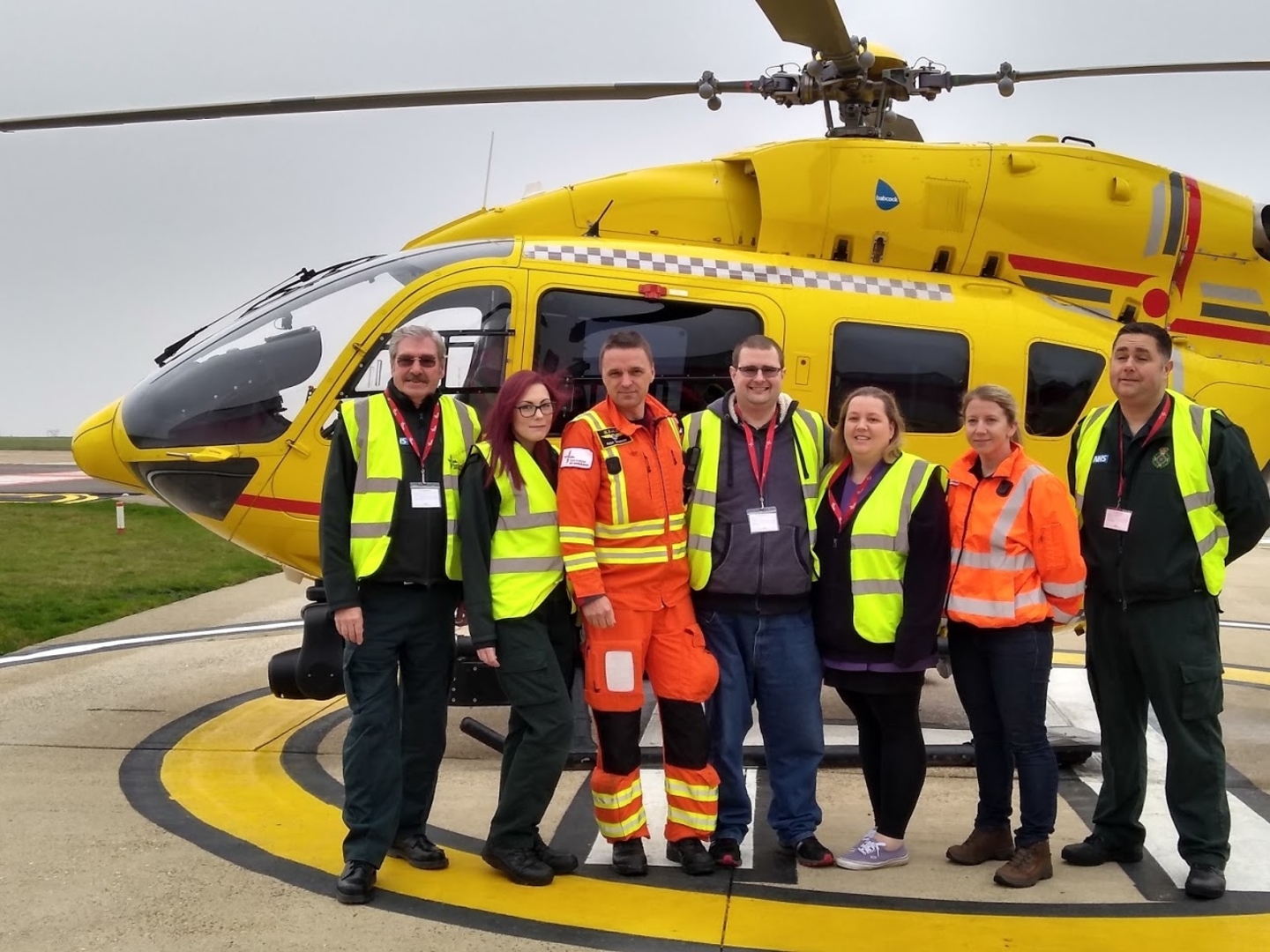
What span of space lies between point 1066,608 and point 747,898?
1.50 meters

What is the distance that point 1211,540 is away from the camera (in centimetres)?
417

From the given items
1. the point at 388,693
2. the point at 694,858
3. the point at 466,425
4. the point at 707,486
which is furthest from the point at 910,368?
the point at 388,693

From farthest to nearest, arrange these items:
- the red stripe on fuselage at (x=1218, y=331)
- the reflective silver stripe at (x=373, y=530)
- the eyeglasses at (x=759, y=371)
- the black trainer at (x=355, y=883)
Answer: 1. the red stripe on fuselage at (x=1218, y=331)
2. the eyeglasses at (x=759, y=371)
3. the reflective silver stripe at (x=373, y=530)
4. the black trainer at (x=355, y=883)

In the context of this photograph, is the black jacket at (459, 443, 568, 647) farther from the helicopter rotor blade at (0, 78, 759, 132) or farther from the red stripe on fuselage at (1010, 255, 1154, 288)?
the red stripe on fuselage at (1010, 255, 1154, 288)

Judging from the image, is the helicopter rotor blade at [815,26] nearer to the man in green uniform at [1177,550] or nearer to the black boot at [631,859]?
the man in green uniform at [1177,550]

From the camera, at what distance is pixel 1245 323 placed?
663cm

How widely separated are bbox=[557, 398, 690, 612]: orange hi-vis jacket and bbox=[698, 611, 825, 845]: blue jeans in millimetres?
339

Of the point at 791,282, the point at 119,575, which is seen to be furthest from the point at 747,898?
the point at 119,575

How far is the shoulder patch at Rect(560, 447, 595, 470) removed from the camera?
13.4 ft

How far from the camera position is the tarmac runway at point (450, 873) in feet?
12.5

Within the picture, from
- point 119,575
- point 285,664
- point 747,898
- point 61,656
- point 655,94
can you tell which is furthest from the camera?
point 119,575

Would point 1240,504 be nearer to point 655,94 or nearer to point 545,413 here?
point 545,413

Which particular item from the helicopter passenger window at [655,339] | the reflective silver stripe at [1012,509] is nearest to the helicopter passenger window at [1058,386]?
the helicopter passenger window at [655,339]

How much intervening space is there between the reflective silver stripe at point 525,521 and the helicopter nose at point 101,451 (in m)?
2.60
